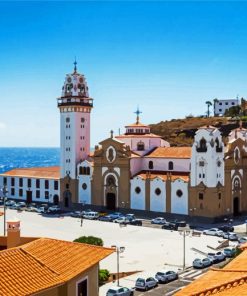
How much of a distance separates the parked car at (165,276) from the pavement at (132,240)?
1961 millimetres

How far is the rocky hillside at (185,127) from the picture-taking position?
132988 millimetres

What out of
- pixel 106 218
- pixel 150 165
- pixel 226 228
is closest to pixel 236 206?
pixel 226 228

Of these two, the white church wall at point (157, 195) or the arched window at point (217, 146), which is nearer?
the arched window at point (217, 146)

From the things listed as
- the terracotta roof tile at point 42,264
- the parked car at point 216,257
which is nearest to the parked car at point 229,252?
the parked car at point 216,257

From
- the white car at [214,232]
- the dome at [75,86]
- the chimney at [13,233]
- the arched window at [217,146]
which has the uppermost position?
the dome at [75,86]

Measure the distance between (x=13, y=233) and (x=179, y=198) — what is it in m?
48.3

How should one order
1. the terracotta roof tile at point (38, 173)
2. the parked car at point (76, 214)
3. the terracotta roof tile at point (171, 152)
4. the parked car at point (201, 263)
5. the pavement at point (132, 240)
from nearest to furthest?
the parked car at point (201, 263) < the pavement at point (132, 240) < the parked car at point (76, 214) < the terracotta roof tile at point (171, 152) < the terracotta roof tile at point (38, 173)

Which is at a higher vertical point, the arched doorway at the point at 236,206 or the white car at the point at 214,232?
the arched doorway at the point at 236,206

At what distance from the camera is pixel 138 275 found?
41.5m

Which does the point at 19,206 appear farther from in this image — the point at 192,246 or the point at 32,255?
the point at 32,255

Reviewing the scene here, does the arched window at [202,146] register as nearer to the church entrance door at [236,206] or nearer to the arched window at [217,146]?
the arched window at [217,146]

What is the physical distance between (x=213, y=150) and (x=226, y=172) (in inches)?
171

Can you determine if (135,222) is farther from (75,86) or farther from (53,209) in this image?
(75,86)

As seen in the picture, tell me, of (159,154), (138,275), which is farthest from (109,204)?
(138,275)
